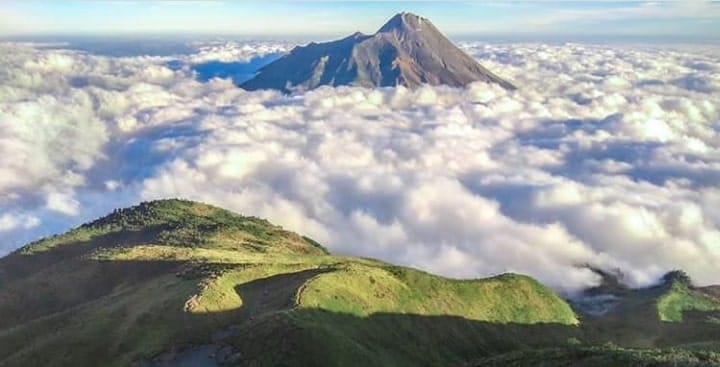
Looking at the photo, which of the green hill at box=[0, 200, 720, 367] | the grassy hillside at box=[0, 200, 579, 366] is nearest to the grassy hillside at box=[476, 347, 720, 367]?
the green hill at box=[0, 200, 720, 367]

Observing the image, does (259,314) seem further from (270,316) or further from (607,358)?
(607,358)

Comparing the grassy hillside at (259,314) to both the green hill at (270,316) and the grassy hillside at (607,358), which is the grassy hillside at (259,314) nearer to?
the green hill at (270,316)

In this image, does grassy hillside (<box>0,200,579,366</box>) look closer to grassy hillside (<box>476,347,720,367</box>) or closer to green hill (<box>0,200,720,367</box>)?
green hill (<box>0,200,720,367</box>)

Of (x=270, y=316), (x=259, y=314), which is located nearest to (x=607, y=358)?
(x=270, y=316)

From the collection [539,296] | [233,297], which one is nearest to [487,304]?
[539,296]

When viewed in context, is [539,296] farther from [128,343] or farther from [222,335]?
[128,343]

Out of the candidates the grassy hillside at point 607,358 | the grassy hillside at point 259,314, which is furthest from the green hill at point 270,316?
the grassy hillside at point 607,358

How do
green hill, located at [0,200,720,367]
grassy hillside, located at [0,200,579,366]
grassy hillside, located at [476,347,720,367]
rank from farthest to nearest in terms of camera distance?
grassy hillside, located at [0,200,579,366], green hill, located at [0,200,720,367], grassy hillside, located at [476,347,720,367]
